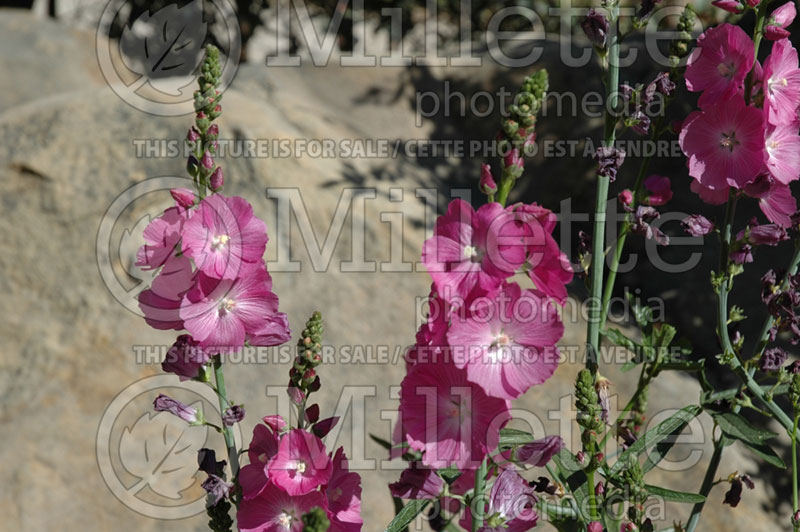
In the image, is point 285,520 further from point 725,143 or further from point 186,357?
point 725,143

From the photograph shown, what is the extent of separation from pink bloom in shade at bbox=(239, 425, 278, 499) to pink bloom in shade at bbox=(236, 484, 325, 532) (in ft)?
0.04

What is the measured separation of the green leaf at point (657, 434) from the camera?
1341 millimetres

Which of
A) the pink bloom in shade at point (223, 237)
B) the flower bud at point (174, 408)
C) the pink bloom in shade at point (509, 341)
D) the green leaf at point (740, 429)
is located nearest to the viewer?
the pink bloom in shade at point (509, 341)

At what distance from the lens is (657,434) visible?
141 centimetres

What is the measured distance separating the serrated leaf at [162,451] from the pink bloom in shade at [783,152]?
1.81 m

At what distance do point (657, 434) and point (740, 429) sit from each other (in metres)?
0.15

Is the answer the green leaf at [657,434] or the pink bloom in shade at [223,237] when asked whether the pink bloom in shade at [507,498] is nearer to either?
the green leaf at [657,434]

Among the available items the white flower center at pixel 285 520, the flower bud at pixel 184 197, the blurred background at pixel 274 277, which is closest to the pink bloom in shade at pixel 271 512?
the white flower center at pixel 285 520

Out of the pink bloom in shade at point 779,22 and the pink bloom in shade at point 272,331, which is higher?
the pink bloom in shade at point 779,22

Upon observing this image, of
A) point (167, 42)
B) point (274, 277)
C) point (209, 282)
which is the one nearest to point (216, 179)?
point (209, 282)

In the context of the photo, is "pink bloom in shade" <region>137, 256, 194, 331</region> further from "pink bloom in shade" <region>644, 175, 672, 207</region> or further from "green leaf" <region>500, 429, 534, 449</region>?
"pink bloom in shade" <region>644, 175, 672, 207</region>

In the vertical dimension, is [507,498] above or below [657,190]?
below

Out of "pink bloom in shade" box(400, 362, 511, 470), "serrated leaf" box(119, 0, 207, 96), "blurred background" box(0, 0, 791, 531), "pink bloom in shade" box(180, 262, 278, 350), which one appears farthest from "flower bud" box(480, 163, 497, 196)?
"serrated leaf" box(119, 0, 207, 96)

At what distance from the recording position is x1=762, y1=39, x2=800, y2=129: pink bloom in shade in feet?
4.27
